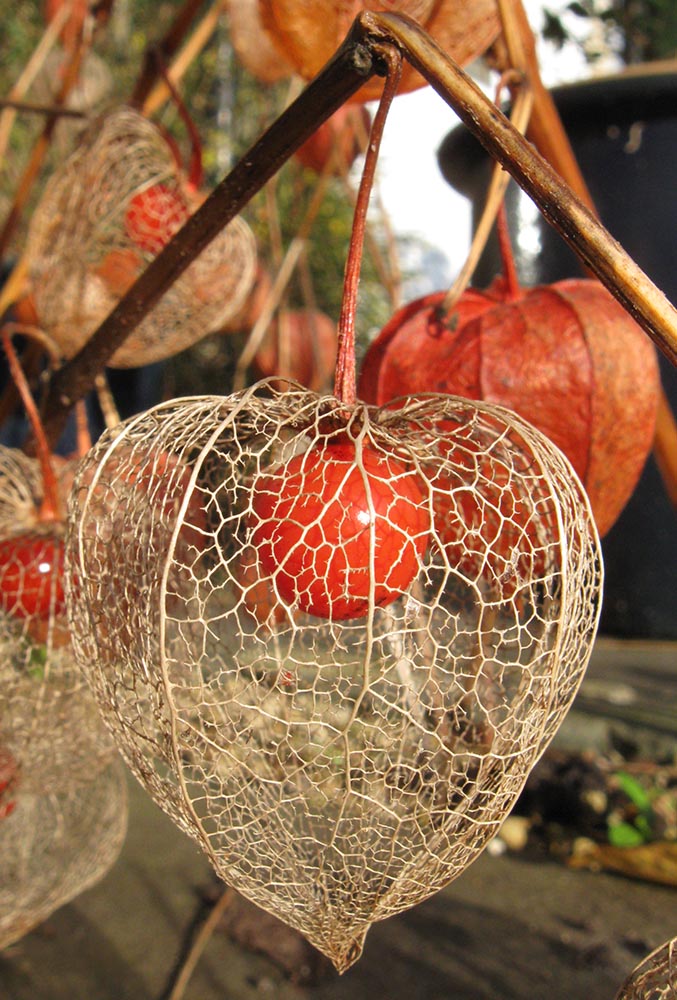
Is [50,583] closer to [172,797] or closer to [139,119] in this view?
[172,797]

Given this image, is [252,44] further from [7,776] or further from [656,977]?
[656,977]

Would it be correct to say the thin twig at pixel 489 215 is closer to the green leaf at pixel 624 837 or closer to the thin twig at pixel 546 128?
the thin twig at pixel 546 128

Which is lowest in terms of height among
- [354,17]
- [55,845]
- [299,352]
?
[55,845]

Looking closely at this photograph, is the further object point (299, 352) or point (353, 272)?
point (299, 352)

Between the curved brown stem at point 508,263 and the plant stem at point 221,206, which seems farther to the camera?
the curved brown stem at point 508,263

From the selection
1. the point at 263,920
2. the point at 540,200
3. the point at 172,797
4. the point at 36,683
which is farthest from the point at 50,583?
the point at 263,920

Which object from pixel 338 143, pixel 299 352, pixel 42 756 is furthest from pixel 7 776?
pixel 299 352

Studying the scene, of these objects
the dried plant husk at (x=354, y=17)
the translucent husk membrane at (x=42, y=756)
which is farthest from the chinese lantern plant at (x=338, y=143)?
the translucent husk membrane at (x=42, y=756)
